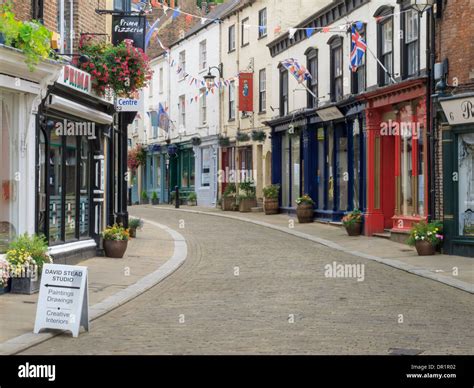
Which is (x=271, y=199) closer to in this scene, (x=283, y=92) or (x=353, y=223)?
(x=283, y=92)

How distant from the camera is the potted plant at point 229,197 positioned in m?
37.8

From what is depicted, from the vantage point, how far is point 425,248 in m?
19.2

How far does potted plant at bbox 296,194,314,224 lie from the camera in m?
29.5

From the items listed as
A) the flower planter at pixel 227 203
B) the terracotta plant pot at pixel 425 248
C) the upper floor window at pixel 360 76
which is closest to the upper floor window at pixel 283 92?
the flower planter at pixel 227 203

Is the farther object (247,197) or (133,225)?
(247,197)

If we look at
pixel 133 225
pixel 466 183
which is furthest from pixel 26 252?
pixel 466 183

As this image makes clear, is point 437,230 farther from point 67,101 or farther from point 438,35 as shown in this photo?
point 67,101

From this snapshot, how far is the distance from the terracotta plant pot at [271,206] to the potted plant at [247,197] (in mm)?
2389

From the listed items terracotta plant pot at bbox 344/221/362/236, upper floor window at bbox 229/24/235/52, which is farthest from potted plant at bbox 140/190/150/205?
terracotta plant pot at bbox 344/221/362/236

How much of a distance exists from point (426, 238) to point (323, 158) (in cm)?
1090

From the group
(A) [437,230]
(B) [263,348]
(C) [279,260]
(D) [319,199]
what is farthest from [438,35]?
(B) [263,348]

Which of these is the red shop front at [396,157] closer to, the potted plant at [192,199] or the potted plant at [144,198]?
the potted plant at [192,199]

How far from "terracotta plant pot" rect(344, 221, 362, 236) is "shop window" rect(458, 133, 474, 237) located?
554 centimetres

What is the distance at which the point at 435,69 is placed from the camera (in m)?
19.7
